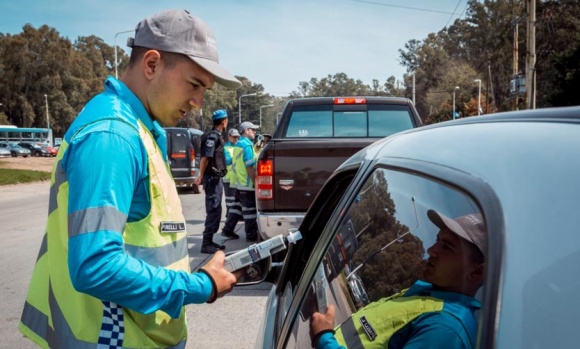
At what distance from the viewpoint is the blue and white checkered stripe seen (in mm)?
1622

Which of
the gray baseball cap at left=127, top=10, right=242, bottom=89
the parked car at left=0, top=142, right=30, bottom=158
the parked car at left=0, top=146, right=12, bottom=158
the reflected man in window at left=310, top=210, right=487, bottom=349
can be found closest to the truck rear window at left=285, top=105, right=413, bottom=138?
the gray baseball cap at left=127, top=10, right=242, bottom=89

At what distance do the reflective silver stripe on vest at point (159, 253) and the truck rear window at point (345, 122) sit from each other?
5.37 m

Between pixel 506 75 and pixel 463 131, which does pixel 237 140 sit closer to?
pixel 463 131

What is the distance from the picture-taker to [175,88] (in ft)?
5.82

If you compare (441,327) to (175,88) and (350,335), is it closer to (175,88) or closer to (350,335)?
(350,335)

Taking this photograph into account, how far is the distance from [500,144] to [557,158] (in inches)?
5.4

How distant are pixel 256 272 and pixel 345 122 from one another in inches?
212

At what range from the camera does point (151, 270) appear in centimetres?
154

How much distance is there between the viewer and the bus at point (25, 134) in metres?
65.0

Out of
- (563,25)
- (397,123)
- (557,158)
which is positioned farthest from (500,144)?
(563,25)

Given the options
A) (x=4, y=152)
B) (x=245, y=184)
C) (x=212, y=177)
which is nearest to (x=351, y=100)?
(x=245, y=184)

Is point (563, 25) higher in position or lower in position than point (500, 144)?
higher

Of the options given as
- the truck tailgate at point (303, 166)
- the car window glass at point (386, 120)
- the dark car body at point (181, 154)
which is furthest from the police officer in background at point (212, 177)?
the dark car body at point (181, 154)

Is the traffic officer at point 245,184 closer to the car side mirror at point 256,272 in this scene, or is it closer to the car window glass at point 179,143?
the car side mirror at point 256,272
